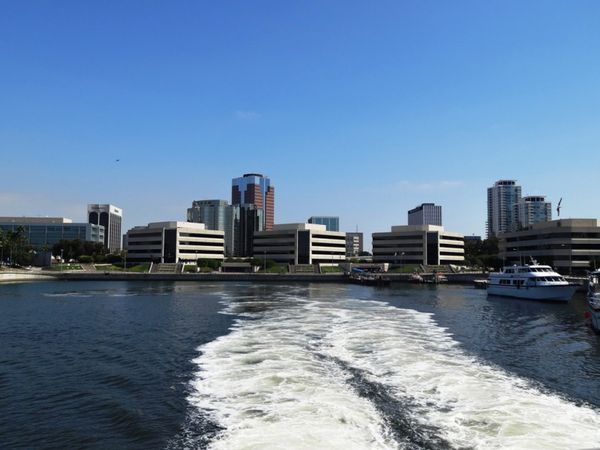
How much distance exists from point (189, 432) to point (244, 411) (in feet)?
8.14

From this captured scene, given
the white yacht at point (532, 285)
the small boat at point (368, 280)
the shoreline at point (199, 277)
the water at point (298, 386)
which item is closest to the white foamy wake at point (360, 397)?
the water at point (298, 386)

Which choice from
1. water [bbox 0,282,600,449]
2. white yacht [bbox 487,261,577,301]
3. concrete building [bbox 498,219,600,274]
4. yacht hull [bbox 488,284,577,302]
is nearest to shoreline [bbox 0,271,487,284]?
concrete building [bbox 498,219,600,274]

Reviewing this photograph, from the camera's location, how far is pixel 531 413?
59.6 feet

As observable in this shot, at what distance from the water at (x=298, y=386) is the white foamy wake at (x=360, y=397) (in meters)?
0.08

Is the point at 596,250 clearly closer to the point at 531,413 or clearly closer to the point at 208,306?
the point at 208,306

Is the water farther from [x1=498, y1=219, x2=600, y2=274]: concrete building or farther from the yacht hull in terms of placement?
[x1=498, y1=219, x2=600, y2=274]: concrete building

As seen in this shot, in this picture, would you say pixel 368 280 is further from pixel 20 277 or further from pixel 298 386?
pixel 298 386

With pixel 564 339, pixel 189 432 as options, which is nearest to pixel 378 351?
pixel 189 432

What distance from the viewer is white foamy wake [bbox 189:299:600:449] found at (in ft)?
51.4

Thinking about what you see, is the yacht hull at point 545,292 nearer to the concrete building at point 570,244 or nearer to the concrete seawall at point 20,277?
the concrete building at point 570,244

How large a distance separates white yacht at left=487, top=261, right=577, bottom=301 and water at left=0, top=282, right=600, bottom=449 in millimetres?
33579

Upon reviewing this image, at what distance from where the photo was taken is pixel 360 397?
20.2 meters

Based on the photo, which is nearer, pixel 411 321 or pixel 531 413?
pixel 531 413

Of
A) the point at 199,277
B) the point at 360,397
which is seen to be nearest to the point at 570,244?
the point at 199,277
